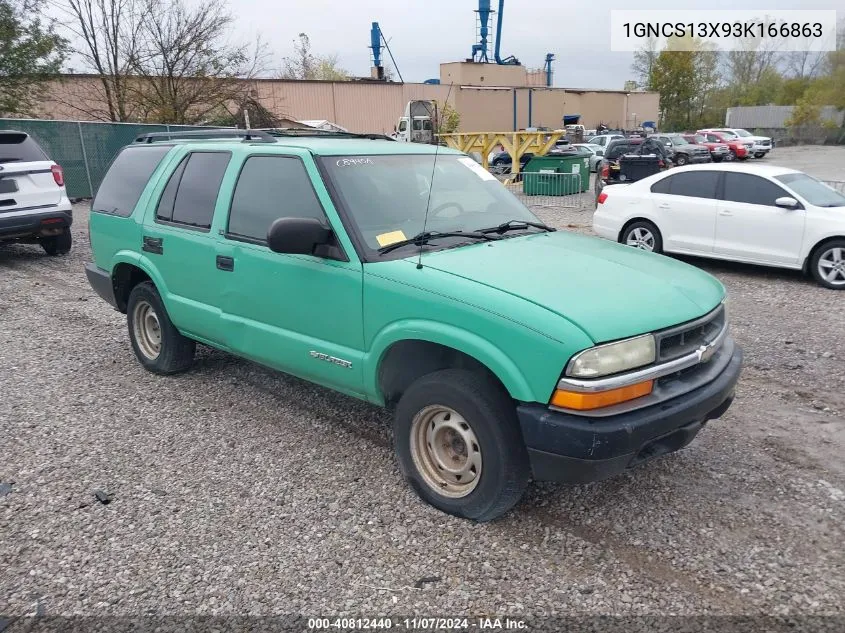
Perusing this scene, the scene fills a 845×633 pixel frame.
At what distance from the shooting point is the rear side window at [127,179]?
5273 millimetres

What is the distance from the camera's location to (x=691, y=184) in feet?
30.9

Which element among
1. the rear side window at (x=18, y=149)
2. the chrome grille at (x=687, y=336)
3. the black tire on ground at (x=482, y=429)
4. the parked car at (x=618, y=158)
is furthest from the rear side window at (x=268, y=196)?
the parked car at (x=618, y=158)

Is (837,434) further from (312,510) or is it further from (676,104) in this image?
(676,104)

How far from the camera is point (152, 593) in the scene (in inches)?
115

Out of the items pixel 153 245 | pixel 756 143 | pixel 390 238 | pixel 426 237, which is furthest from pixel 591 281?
pixel 756 143

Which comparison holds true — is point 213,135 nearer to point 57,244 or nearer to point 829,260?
point 57,244

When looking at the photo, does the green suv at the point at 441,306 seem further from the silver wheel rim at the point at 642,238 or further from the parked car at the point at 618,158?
the parked car at the point at 618,158

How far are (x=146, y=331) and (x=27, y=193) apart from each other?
5486 mm

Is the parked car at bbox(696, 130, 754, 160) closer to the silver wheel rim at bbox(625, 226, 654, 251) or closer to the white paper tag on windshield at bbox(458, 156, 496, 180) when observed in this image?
the silver wheel rim at bbox(625, 226, 654, 251)

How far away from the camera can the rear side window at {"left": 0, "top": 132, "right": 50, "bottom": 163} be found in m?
9.53

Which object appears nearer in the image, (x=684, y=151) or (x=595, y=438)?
(x=595, y=438)

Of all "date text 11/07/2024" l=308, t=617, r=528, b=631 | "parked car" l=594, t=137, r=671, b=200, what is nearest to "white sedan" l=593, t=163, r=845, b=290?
"parked car" l=594, t=137, r=671, b=200

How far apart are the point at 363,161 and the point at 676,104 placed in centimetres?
6702

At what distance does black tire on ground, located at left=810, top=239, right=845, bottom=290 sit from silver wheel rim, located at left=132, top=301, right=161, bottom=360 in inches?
302
